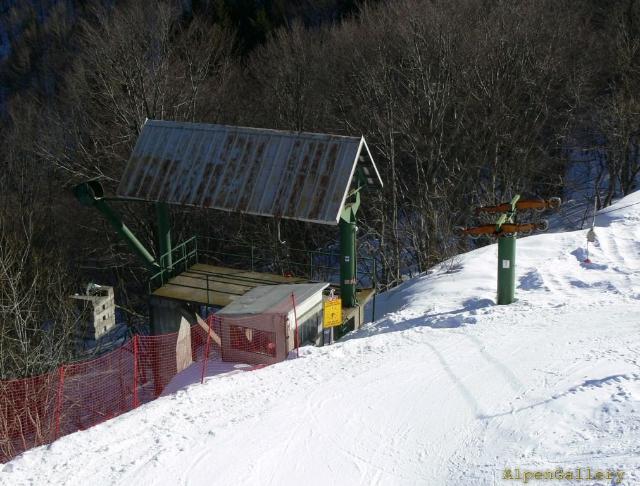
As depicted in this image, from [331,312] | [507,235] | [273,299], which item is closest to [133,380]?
[273,299]

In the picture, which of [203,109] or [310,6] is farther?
[310,6]

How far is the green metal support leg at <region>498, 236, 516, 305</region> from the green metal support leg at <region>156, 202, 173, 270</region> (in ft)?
26.2

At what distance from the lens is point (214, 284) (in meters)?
19.1

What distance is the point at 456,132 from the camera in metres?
29.8

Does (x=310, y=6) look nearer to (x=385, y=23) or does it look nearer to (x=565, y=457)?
(x=385, y=23)

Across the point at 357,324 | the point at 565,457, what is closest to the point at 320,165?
the point at 357,324

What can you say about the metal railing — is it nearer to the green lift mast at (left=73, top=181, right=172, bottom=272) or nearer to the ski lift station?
the green lift mast at (left=73, top=181, right=172, bottom=272)

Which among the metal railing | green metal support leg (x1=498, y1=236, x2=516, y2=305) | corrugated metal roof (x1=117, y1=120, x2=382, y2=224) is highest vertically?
corrugated metal roof (x1=117, y1=120, x2=382, y2=224)

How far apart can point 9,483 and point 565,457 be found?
7.45 m

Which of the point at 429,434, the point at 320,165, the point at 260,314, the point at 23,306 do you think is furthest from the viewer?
the point at 23,306

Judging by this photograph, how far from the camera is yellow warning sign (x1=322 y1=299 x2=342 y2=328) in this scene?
15.9 metres

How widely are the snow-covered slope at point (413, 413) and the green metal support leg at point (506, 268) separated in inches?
11.0

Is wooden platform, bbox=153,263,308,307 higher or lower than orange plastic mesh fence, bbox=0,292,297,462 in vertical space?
higher

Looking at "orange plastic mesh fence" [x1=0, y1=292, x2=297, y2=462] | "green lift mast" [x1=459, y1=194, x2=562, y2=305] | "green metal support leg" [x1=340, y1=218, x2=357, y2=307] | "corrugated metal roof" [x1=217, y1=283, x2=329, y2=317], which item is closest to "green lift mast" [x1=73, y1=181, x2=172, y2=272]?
"orange plastic mesh fence" [x1=0, y1=292, x2=297, y2=462]
